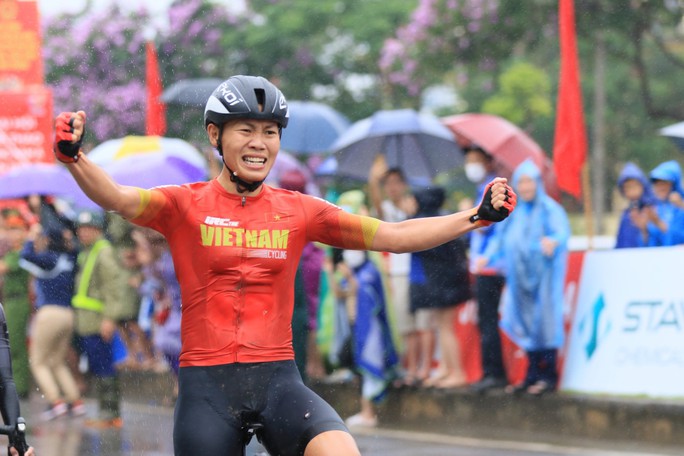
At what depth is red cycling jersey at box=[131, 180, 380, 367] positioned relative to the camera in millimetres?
5211

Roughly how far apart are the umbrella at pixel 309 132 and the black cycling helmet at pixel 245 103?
413 inches

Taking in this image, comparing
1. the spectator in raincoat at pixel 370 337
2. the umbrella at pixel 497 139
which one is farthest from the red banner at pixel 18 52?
the spectator in raincoat at pixel 370 337

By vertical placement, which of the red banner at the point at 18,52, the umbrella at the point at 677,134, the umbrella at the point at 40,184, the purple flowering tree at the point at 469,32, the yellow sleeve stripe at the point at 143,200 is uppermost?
the purple flowering tree at the point at 469,32

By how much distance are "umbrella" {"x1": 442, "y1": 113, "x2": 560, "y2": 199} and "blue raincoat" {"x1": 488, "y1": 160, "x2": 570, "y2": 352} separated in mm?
1048

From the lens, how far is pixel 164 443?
1114 cm

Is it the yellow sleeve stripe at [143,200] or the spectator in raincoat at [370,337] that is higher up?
the yellow sleeve stripe at [143,200]

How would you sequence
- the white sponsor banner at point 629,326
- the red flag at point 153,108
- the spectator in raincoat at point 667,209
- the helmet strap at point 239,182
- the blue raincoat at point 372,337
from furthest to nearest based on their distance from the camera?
the red flag at point 153,108
the blue raincoat at point 372,337
the spectator in raincoat at point 667,209
the white sponsor banner at point 629,326
the helmet strap at point 239,182

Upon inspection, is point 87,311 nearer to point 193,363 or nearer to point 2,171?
point 2,171

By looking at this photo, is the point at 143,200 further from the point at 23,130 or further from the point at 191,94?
the point at 23,130

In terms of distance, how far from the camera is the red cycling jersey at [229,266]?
17.1 feet

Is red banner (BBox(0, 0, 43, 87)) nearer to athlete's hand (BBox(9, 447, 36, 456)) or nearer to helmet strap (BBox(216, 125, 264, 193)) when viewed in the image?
helmet strap (BBox(216, 125, 264, 193))

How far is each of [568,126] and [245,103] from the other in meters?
7.38

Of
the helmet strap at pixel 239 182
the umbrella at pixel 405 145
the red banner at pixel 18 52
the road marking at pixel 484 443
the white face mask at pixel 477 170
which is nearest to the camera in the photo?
the helmet strap at pixel 239 182

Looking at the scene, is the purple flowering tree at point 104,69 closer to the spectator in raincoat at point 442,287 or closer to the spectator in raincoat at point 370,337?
the spectator in raincoat at point 370,337
